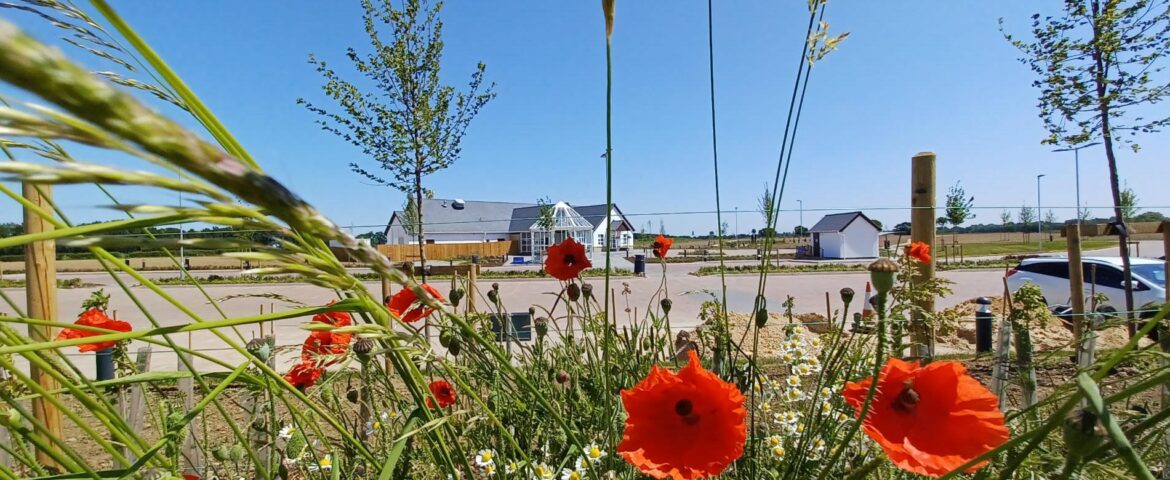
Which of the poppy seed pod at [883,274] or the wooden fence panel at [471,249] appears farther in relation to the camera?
the wooden fence panel at [471,249]

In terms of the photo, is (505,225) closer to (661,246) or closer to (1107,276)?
(1107,276)

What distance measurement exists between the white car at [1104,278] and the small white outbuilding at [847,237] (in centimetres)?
2257

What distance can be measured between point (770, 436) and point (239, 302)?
46.7 ft

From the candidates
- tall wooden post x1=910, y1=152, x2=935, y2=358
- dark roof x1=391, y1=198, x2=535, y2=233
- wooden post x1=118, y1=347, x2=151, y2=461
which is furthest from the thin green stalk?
dark roof x1=391, y1=198, x2=535, y2=233

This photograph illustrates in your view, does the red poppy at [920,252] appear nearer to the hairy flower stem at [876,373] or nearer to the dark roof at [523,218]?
the hairy flower stem at [876,373]

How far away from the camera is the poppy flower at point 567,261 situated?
153cm

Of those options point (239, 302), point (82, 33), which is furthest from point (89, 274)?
point (82, 33)

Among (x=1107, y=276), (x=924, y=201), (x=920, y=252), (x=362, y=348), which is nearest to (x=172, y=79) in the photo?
(x=362, y=348)

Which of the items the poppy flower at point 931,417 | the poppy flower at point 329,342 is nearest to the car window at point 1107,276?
the poppy flower at point 931,417

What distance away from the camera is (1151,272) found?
7.88 meters

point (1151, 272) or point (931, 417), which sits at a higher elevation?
point (931, 417)

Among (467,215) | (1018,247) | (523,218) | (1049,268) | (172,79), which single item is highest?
(467,215)

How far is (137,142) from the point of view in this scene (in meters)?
0.18

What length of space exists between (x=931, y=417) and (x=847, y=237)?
3423 centimetres
